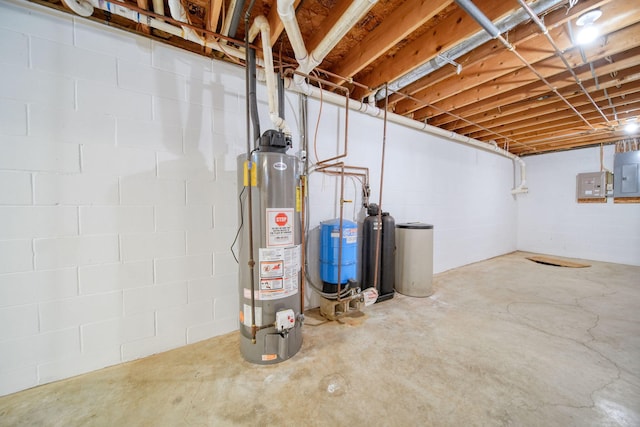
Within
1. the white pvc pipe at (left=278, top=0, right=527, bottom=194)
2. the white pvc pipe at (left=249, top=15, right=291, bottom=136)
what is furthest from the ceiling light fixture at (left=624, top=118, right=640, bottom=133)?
the white pvc pipe at (left=249, top=15, right=291, bottom=136)

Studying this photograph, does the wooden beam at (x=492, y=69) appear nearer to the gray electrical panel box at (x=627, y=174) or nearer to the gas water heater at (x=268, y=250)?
the gas water heater at (x=268, y=250)

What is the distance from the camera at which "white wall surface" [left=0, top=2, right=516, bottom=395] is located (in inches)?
53.8

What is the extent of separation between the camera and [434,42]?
1.98 meters

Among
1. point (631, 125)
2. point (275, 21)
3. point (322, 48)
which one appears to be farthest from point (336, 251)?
point (631, 125)

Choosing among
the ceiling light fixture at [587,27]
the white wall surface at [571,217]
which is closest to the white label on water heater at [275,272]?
the ceiling light fixture at [587,27]

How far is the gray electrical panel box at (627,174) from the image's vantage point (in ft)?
14.5

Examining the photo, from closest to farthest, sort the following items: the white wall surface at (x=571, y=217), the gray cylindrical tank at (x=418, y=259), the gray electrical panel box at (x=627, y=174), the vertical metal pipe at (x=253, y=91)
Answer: the vertical metal pipe at (x=253, y=91)
the gray cylindrical tank at (x=418, y=259)
the gray electrical panel box at (x=627, y=174)
the white wall surface at (x=571, y=217)

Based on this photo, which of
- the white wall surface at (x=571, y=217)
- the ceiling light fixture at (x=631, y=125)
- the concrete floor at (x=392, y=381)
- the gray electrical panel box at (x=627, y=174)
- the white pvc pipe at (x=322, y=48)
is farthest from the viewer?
the white wall surface at (x=571, y=217)

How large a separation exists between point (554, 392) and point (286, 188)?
2.08 meters

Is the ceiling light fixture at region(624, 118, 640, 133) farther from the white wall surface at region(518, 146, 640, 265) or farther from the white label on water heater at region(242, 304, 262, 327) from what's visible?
the white label on water heater at region(242, 304, 262, 327)

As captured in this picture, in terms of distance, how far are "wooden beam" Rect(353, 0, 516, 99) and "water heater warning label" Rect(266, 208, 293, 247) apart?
186 centimetres

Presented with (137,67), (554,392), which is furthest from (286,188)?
(554,392)

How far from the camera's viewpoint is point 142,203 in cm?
167

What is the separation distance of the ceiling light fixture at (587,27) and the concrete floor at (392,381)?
243 centimetres
